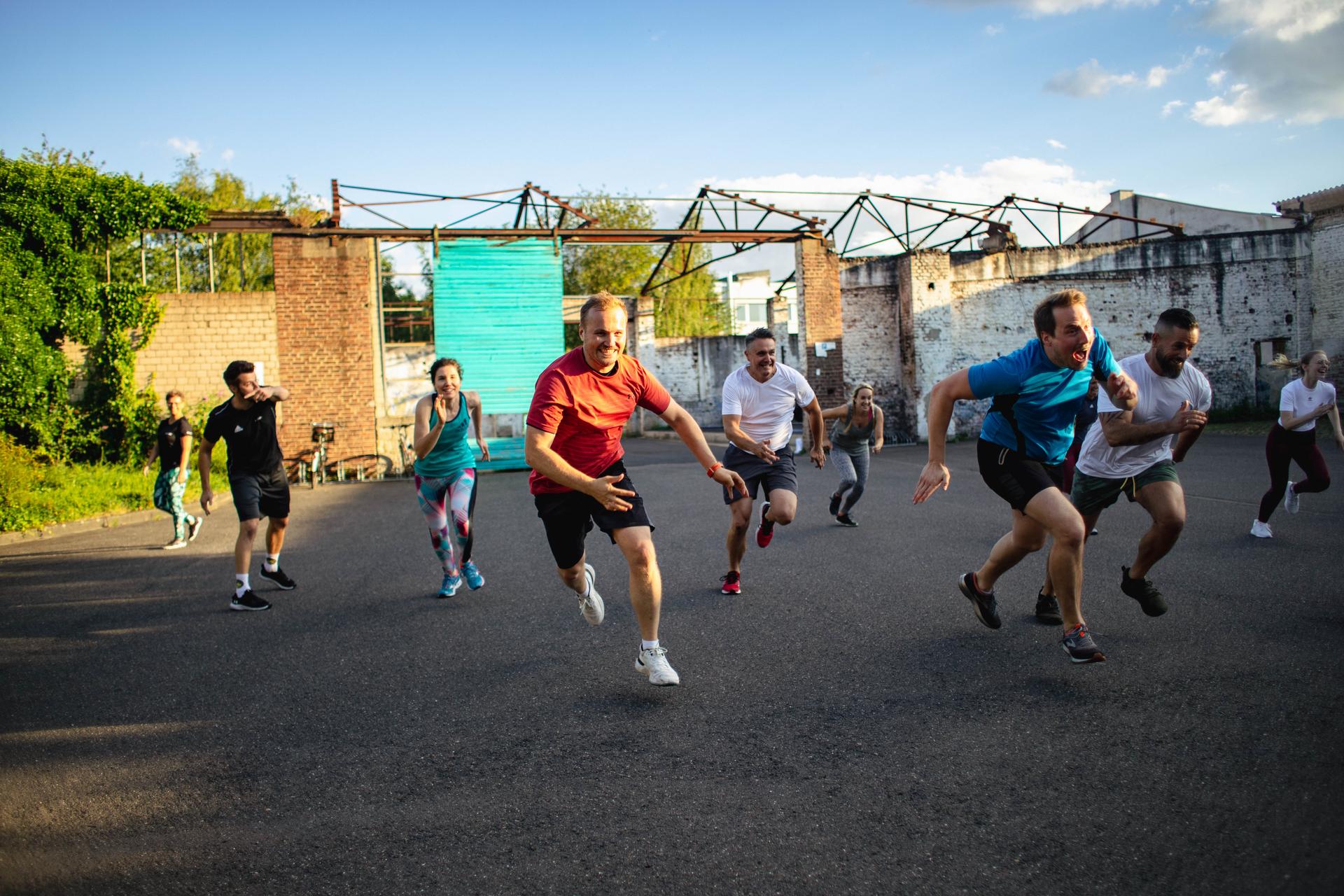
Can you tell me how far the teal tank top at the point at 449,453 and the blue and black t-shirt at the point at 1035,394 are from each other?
4.18 metres

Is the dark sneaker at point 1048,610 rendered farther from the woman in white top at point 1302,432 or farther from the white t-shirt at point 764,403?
the woman in white top at point 1302,432

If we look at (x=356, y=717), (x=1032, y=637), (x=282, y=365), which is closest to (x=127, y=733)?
(x=356, y=717)

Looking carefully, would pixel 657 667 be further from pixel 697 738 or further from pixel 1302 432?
pixel 1302 432

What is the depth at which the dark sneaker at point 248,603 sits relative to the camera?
7207 mm

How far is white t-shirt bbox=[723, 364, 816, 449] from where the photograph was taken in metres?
7.50

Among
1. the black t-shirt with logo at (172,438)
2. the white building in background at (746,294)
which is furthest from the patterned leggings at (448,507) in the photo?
the white building in background at (746,294)

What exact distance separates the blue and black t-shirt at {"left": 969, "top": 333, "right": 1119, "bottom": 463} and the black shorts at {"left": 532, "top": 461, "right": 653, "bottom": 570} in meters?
1.94

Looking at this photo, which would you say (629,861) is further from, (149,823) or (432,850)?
(149,823)

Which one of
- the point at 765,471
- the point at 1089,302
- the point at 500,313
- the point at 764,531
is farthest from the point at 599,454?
the point at 1089,302

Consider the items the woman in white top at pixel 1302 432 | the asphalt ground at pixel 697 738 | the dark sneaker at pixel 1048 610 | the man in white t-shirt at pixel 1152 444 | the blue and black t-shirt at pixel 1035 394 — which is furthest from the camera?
the woman in white top at pixel 1302 432

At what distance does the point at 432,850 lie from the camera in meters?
3.13

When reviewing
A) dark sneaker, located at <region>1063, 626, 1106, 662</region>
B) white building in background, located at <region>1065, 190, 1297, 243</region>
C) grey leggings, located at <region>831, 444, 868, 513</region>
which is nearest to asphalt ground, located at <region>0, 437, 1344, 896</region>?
dark sneaker, located at <region>1063, 626, 1106, 662</region>

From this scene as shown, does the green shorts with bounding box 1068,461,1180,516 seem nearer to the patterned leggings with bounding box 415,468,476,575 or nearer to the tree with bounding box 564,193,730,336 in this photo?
the patterned leggings with bounding box 415,468,476,575

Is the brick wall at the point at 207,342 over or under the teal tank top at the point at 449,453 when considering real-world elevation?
over
